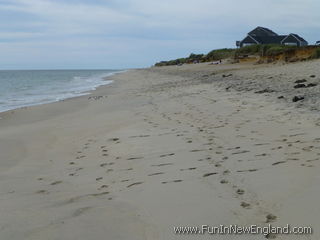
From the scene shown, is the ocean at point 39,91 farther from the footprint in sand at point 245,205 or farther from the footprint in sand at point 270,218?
the footprint in sand at point 270,218

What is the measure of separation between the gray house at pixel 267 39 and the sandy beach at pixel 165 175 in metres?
54.0

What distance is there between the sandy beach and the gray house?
2125 inches

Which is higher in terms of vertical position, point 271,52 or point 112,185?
point 271,52

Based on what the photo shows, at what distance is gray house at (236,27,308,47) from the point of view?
5881cm

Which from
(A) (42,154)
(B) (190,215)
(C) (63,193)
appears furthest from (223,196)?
(A) (42,154)

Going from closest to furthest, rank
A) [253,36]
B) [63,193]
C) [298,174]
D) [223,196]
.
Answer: [223,196] < [298,174] < [63,193] < [253,36]

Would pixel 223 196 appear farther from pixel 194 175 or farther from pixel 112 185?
pixel 112 185

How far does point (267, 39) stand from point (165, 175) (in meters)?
61.6

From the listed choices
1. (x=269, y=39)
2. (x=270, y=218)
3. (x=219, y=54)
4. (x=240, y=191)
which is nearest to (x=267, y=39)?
(x=269, y=39)

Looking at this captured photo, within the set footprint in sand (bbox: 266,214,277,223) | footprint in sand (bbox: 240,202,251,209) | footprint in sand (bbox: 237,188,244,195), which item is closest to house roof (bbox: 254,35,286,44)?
footprint in sand (bbox: 237,188,244,195)

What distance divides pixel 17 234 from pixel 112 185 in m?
1.48

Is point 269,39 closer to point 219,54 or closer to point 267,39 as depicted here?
point 267,39

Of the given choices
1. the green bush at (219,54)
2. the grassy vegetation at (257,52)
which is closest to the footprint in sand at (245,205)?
the grassy vegetation at (257,52)

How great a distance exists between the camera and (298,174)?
4.11 metres
